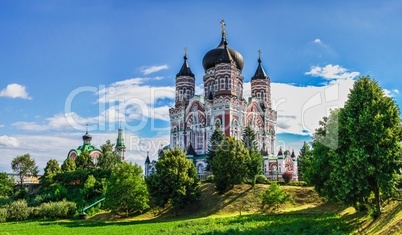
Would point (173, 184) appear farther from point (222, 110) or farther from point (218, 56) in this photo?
point (218, 56)

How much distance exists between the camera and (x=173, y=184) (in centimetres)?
3403

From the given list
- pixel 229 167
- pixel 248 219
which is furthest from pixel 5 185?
pixel 248 219

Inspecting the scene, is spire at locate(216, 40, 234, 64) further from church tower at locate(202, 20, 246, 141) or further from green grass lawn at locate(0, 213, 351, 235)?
green grass lawn at locate(0, 213, 351, 235)

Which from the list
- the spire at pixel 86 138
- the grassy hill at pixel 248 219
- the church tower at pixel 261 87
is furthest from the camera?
the spire at pixel 86 138

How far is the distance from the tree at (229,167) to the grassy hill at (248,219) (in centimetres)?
114

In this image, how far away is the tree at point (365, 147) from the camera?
19328 mm

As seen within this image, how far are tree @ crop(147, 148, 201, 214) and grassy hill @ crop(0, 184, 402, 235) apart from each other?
1364 mm

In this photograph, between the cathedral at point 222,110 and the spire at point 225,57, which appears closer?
the cathedral at point 222,110

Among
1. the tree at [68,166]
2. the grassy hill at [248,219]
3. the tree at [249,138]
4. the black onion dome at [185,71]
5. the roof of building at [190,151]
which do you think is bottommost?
the grassy hill at [248,219]

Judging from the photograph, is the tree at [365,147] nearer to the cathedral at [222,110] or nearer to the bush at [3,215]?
the cathedral at [222,110]

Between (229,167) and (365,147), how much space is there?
57.8 ft

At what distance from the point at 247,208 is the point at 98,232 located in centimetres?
1343

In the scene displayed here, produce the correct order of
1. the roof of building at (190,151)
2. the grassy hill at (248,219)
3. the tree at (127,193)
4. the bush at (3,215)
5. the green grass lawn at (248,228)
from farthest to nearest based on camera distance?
the roof of building at (190,151) → the bush at (3,215) → the tree at (127,193) → the green grass lawn at (248,228) → the grassy hill at (248,219)

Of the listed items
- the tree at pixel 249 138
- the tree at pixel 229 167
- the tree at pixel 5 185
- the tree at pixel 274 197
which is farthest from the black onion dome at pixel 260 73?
the tree at pixel 5 185
